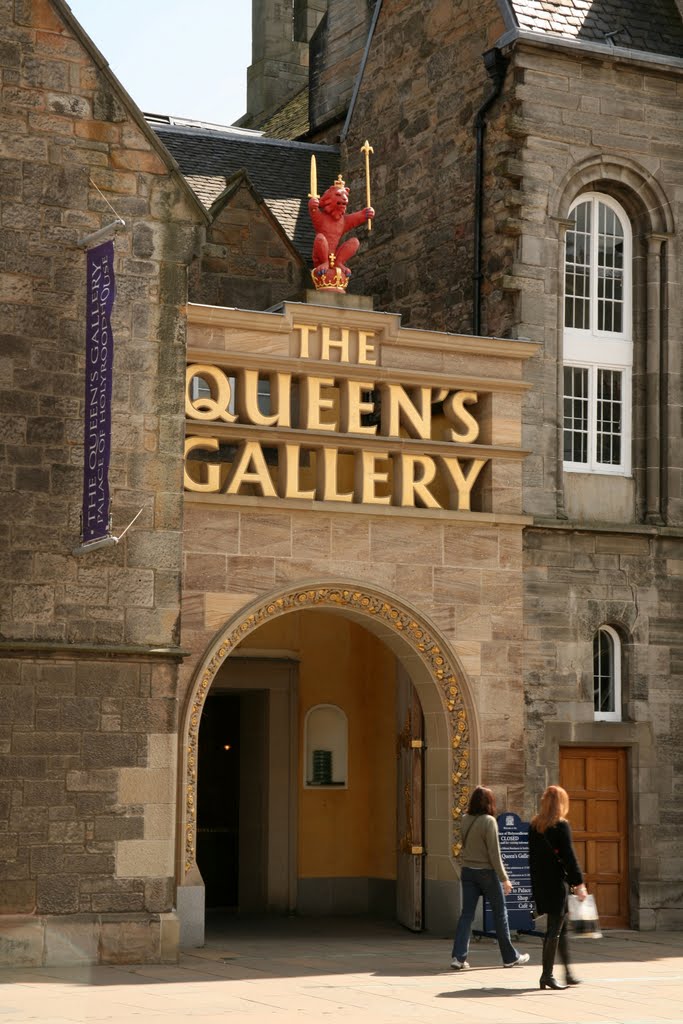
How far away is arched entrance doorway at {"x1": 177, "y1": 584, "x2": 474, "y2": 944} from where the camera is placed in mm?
18891

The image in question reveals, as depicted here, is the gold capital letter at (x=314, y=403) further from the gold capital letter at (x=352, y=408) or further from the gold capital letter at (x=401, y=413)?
the gold capital letter at (x=401, y=413)

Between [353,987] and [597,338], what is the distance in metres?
9.38

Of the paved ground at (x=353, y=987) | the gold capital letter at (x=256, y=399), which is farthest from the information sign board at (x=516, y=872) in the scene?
the gold capital letter at (x=256, y=399)

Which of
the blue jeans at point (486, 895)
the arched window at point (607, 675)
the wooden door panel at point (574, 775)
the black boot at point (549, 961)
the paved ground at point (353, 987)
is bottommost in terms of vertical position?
the paved ground at point (353, 987)

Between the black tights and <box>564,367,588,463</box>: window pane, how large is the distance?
752 centimetres

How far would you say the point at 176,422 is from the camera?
1727cm

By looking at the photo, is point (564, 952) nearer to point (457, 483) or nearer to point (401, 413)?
point (457, 483)

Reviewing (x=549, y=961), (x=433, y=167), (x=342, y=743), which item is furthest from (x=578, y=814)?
(x=433, y=167)

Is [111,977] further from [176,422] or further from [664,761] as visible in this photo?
[664,761]

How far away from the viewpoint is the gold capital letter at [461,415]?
20234 mm

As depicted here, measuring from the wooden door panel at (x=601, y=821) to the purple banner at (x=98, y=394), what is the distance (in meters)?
7.06

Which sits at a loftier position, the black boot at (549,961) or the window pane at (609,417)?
the window pane at (609,417)

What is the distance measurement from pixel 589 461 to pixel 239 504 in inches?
194

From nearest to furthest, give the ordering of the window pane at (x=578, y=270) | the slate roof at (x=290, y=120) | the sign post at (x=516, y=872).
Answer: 1. the sign post at (x=516, y=872)
2. the window pane at (x=578, y=270)
3. the slate roof at (x=290, y=120)
